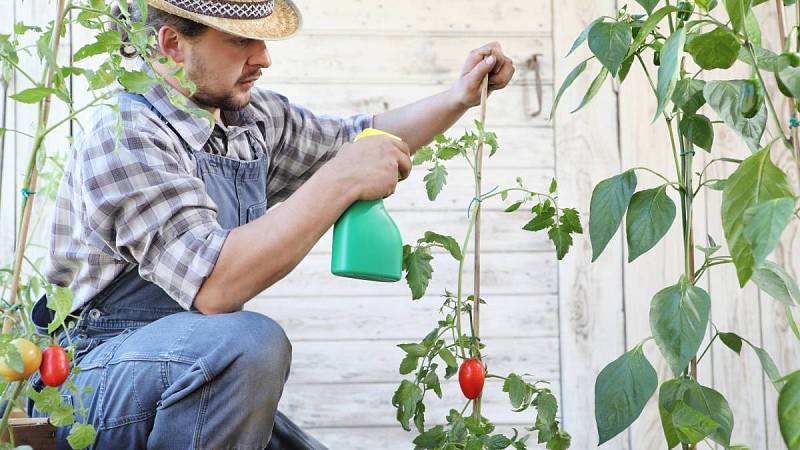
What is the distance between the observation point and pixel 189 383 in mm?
1523

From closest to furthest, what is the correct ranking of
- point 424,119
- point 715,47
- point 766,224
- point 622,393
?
point 766,224
point 715,47
point 622,393
point 424,119

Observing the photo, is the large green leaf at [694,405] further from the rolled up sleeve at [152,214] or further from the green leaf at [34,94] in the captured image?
the green leaf at [34,94]

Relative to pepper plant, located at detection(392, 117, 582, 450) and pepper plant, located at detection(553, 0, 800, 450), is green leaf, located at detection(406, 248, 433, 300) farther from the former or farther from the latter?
pepper plant, located at detection(553, 0, 800, 450)

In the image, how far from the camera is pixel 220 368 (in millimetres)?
1521

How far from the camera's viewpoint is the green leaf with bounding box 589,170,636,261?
4.58 feet

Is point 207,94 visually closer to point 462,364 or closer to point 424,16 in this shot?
point 462,364

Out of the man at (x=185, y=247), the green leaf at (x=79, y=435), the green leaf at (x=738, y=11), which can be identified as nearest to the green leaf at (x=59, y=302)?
the green leaf at (x=79, y=435)

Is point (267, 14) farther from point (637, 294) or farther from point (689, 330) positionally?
point (637, 294)

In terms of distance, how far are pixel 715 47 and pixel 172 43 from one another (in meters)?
1.01

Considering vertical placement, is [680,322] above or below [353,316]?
above

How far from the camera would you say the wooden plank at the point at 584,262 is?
2727 millimetres

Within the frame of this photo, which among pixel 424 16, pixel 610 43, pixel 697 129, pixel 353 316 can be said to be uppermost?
pixel 424 16

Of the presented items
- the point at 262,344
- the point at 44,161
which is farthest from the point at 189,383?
the point at 44,161

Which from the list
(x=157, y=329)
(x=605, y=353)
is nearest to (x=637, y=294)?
(x=605, y=353)
